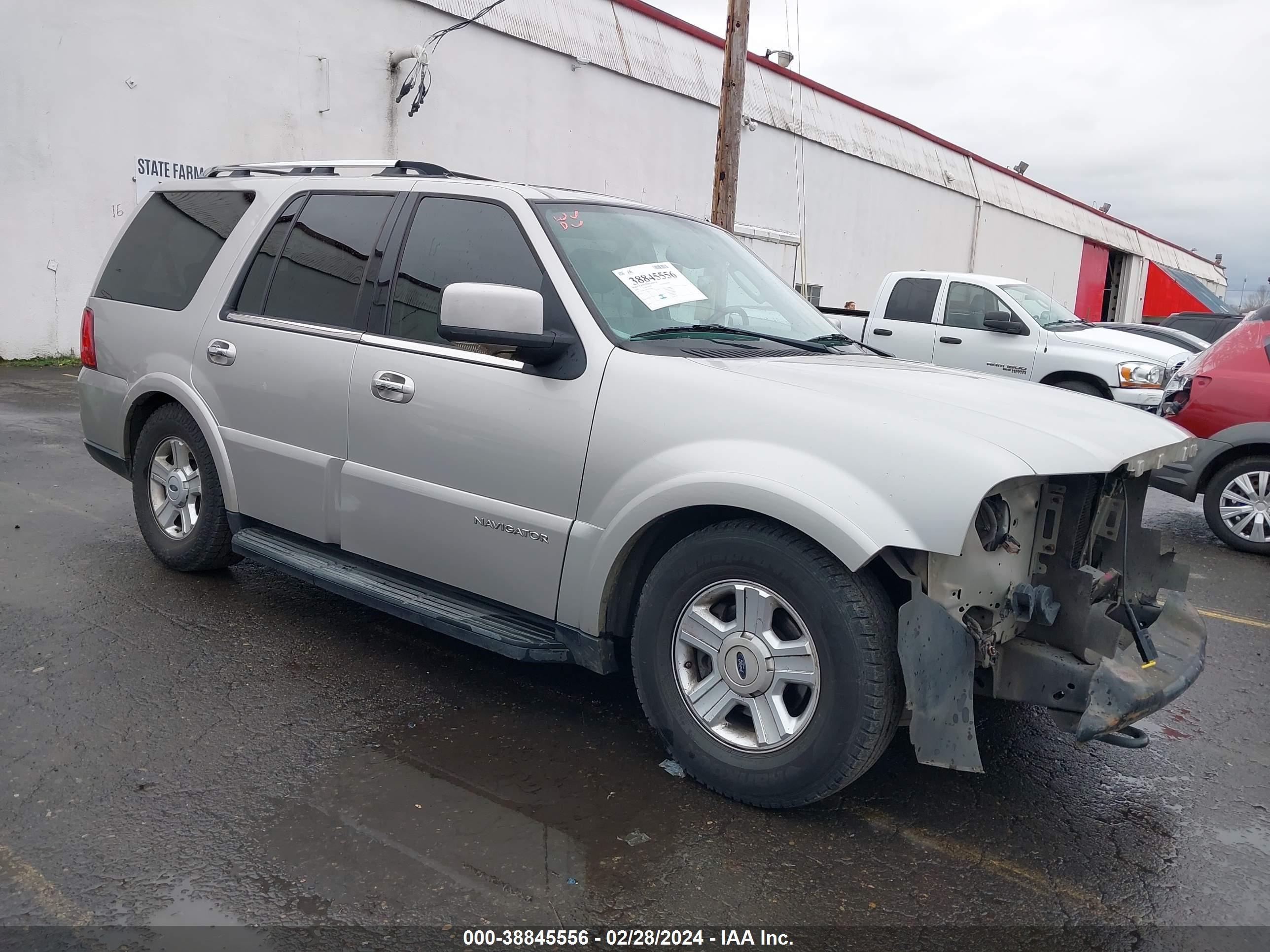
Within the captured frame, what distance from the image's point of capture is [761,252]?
21.8m

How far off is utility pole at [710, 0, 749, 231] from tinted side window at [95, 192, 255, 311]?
26.2 feet

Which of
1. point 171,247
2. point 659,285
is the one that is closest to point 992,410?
point 659,285

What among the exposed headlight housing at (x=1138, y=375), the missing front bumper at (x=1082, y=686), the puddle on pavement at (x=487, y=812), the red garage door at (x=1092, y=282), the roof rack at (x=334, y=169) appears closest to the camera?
the puddle on pavement at (x=487, y=812)

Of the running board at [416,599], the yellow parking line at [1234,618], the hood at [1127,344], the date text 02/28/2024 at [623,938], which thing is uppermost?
the hood at [1127,344]

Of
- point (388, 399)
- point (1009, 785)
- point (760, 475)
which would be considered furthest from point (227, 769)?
point (1009, 785)

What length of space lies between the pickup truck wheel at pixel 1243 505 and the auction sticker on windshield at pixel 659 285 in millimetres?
5158

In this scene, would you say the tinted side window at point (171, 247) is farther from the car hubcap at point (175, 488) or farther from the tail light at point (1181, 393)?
the tail light at point (1181, 393)

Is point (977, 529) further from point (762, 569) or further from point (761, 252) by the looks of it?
point (761, 252)

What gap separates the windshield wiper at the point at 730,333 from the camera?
3.54 m

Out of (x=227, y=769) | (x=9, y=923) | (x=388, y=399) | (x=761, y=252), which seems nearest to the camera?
(x=9, y=923)

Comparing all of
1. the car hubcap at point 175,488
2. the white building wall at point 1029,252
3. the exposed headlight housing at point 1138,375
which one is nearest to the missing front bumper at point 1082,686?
the car hubcap at point 175,488

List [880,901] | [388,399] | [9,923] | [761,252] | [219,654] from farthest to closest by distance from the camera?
1. [761,252]
2. [219,654]
3. [388,399]
4. [880,901]
5. [9,923]

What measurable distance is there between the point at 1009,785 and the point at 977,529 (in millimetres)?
1090

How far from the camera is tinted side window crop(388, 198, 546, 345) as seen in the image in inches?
147
